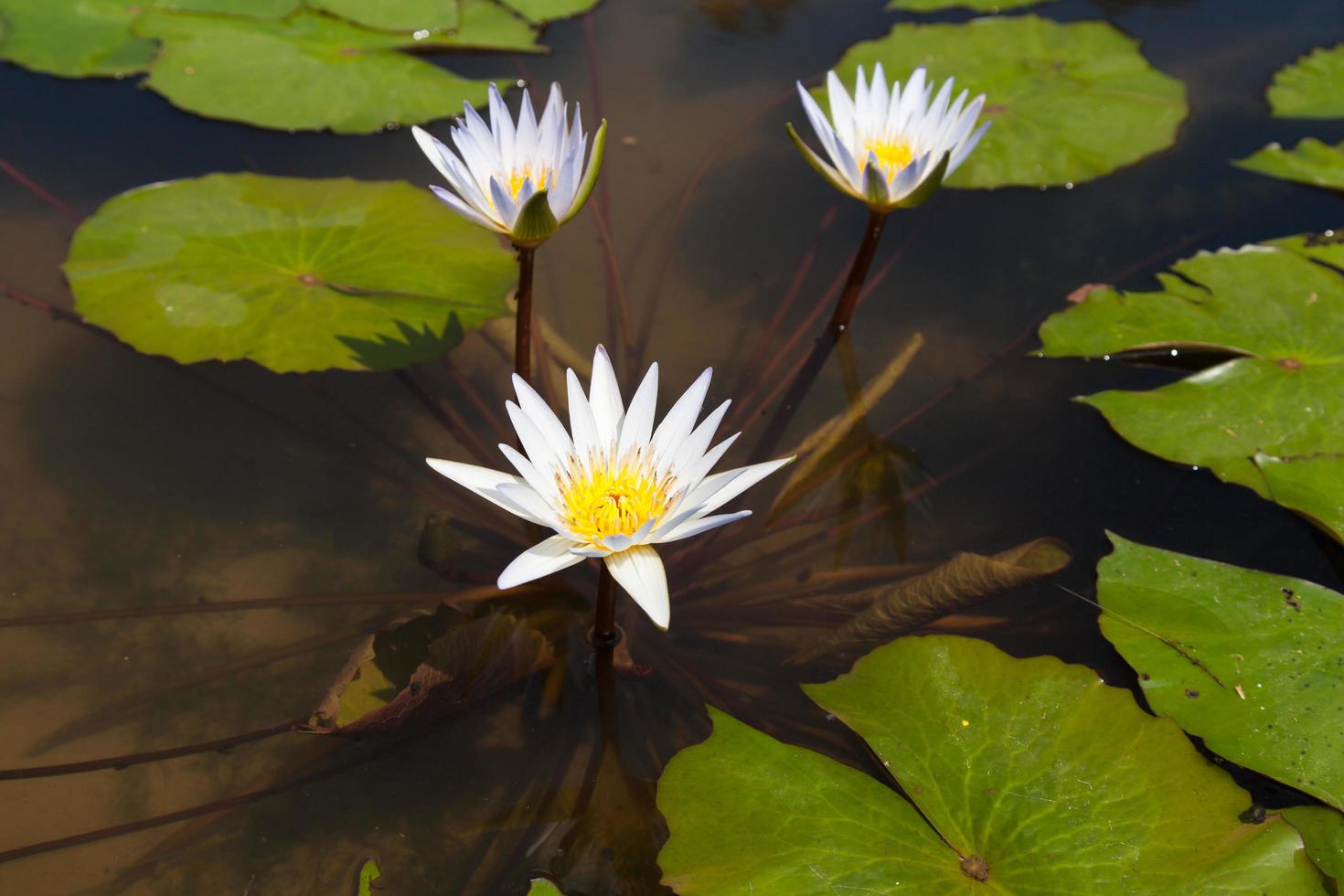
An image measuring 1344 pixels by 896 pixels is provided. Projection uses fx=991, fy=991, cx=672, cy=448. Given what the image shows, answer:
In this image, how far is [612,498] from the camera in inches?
88.2

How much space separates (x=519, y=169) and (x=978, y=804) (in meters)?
2.02

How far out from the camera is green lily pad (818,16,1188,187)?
13.7ft

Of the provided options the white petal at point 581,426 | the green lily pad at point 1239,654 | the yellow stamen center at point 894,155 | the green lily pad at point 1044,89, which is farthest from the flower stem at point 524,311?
the green lily pad at point 1044,89

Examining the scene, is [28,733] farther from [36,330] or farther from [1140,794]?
[1140,794]

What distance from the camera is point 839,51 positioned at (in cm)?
496

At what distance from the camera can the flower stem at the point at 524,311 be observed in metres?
2.73

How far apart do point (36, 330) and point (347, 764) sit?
2.12 meters

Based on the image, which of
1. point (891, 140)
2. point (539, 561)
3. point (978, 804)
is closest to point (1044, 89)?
point (891, 140)

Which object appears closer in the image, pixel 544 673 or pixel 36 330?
pixel 544 673

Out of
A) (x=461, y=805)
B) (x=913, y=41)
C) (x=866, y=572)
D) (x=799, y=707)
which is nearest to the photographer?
(x=461, y=805)

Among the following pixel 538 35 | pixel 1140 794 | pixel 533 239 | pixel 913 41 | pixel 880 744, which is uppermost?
pixel 538 35

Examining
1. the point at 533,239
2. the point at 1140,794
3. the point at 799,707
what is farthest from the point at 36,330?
the point at 1140,794

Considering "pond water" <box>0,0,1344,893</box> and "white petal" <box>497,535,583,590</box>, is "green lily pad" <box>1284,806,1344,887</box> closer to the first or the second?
"pond water" <box>0,0,1344,893</box>

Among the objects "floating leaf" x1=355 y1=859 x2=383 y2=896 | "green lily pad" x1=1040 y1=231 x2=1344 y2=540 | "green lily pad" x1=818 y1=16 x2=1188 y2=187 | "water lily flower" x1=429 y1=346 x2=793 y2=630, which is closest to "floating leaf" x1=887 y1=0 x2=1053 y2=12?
"green lily pad" x1=818 y1=16 x2=1188 y2=187
